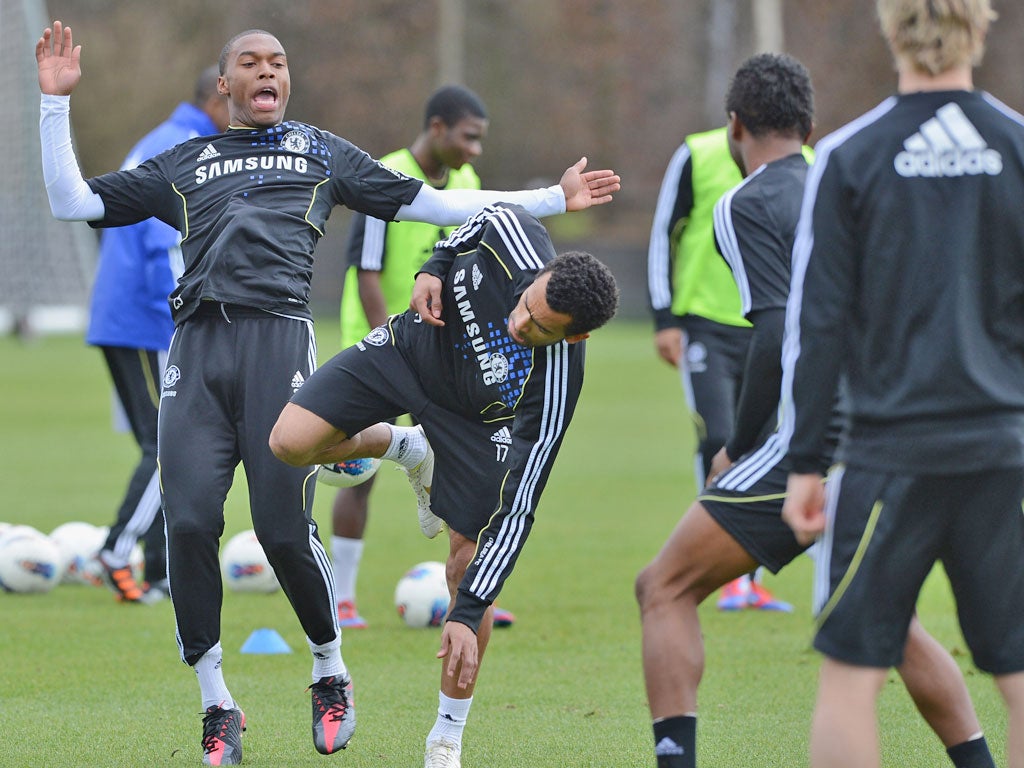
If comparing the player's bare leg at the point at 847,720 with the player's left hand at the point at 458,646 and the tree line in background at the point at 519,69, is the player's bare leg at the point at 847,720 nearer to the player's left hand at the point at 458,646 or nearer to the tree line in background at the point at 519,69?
the player's left hand at the point at 458,646

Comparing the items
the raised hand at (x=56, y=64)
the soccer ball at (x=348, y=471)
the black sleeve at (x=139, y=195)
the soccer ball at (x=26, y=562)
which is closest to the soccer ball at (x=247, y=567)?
the soccer ball at (x=26, y=562)

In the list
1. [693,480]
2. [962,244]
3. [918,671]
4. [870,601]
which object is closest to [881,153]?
[962,244]

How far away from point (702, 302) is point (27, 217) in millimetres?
27463

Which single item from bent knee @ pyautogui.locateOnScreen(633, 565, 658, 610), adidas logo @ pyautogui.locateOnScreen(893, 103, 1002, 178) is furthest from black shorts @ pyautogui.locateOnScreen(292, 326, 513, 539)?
adidas logo @ pyautogui.locateOnScreen(893, 103, 1002, 178)

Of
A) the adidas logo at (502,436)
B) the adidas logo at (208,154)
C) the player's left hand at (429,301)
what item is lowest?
the adidas logo at (502,436)

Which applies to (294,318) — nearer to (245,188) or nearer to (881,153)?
(245,188)

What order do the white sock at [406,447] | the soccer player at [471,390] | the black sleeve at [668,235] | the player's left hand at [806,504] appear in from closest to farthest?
1. the player's left hand at [806,504]
2. the soccer player at [471,390]
3. the white sock at [406,447]
4. the black sleeve at [668,235]

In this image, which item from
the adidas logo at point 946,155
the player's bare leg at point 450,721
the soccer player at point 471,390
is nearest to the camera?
the adidas logo at point 946,155

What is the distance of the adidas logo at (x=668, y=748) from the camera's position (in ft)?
14.1

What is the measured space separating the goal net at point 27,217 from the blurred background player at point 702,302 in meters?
24.2

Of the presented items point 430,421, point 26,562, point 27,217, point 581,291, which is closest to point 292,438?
point 430,421

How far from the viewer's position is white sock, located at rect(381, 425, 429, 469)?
6195 millimetres

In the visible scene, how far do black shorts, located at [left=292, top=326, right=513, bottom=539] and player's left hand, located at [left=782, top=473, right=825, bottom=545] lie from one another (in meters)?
1.89

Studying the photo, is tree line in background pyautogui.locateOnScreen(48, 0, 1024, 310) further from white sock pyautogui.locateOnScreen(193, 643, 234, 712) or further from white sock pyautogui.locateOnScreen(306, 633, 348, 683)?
white sock pyautogui.locateOnScreen(193, 643, 234, 712)
